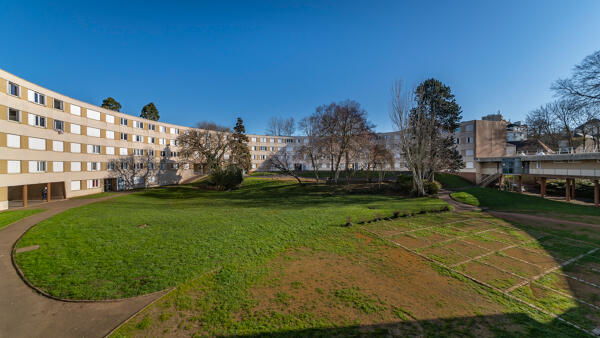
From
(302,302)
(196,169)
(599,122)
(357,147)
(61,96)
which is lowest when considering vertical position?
(302,302)

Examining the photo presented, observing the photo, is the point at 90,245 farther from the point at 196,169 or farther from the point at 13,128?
the point at 196,169

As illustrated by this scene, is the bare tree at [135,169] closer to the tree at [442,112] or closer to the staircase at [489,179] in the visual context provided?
the tree at [442,112]

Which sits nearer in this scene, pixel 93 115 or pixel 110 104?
pixel 93 115

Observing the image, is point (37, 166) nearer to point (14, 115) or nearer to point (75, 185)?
point (14, 115)

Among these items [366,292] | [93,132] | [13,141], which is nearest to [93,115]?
[93,132]

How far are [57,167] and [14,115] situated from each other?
7127mm

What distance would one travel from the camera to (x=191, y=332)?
558cm

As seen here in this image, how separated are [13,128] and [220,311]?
1297 inches

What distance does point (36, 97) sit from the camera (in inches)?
1022

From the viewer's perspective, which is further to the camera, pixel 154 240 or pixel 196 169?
pixel 196 169

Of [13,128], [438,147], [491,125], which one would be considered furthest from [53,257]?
[491,125]

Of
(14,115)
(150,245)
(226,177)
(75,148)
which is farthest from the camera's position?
(226,177)

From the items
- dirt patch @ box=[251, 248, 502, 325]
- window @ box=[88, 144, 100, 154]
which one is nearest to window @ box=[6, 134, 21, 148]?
window @ box=[88, 144, 100, 154]

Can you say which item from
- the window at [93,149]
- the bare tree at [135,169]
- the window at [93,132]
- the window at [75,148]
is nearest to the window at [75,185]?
the window at [75,148]
